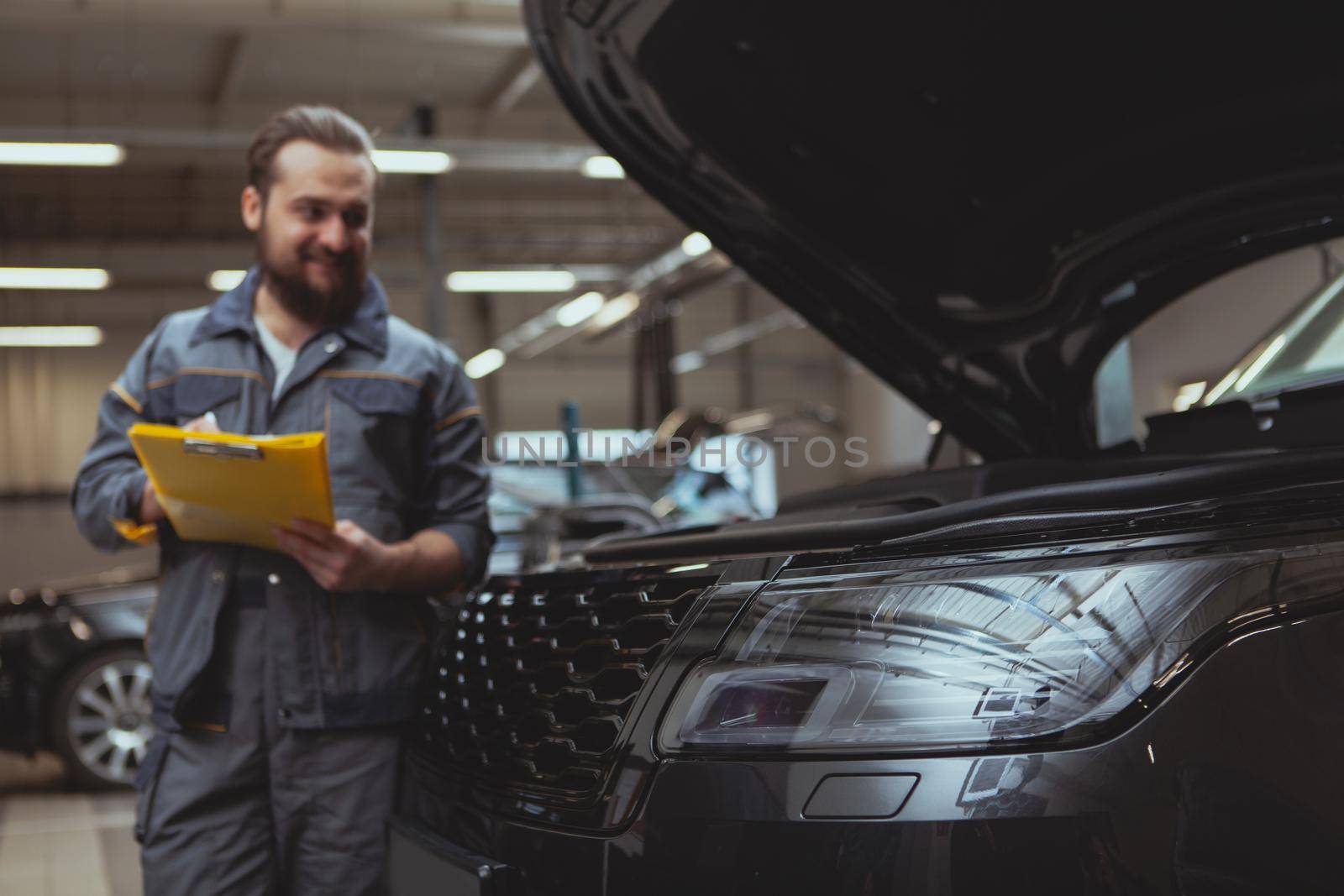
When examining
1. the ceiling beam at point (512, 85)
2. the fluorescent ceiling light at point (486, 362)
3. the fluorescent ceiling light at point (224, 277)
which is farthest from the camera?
the fluorescent ceiling light at point (486, 362)

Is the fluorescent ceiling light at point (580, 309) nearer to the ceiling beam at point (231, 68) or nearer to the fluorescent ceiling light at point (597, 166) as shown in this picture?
the ceiling beam at point (231, 68)

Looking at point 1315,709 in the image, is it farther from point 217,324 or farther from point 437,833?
point 217,324

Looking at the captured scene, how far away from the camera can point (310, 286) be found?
1.98 metres

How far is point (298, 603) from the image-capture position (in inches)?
74.2

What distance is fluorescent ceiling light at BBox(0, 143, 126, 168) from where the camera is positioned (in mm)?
8312

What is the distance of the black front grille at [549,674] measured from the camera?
4.34 ft

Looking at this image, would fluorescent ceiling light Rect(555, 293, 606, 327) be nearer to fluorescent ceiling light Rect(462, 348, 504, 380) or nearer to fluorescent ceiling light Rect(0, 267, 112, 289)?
fluorescent ceiling light Rect(462, 348, 504, 380)

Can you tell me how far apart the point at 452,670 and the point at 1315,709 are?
43.2 inches

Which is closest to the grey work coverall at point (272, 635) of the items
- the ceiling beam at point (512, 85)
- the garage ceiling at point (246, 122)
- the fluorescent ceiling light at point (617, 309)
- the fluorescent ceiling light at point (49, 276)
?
the garage ceiling at point (246, 122)

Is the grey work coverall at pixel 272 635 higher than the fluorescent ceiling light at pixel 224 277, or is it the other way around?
the fluorescent ceiling light at pixel 224 277

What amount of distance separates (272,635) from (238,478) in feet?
0.97

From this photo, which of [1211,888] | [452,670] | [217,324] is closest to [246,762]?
[452,670]

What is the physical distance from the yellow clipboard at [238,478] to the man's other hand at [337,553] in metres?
0.02

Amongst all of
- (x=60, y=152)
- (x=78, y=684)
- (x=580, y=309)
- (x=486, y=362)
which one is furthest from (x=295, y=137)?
(x=486, y=362)
